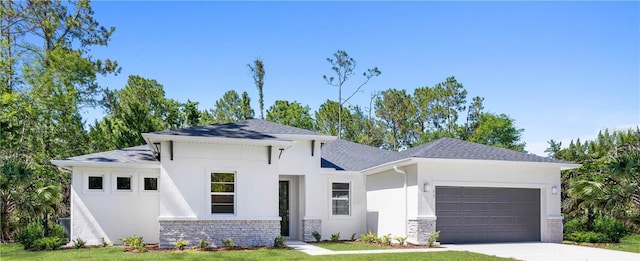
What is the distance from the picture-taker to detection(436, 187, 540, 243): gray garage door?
1606 cm

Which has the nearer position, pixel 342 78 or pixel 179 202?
pixel 179 202

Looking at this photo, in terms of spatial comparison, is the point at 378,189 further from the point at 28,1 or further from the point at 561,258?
the point at 28,1

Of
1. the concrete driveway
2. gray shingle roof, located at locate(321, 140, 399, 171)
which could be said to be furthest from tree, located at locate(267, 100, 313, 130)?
the concrete driveway

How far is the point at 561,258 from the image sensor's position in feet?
39.5

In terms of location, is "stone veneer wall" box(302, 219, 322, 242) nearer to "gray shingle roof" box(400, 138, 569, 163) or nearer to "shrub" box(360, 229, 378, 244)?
"shrub" box(360, 229, 378, 244)

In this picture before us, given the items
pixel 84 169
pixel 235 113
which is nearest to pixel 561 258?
pixel 84 169

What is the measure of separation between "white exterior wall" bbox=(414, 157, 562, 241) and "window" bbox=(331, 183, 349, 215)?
153 inches

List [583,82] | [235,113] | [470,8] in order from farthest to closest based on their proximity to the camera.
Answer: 1. [235,113]
2. [583,82]
3. [470,8]

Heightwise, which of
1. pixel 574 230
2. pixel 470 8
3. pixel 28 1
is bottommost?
pixel 574 230

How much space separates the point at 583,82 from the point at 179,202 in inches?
647

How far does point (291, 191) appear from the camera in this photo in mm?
18078

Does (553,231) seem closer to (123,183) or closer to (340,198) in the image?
(340,198)

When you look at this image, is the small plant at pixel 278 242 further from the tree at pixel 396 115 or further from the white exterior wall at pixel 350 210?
the tree at pixel 396 115

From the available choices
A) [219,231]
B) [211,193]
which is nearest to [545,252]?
[219,231]
